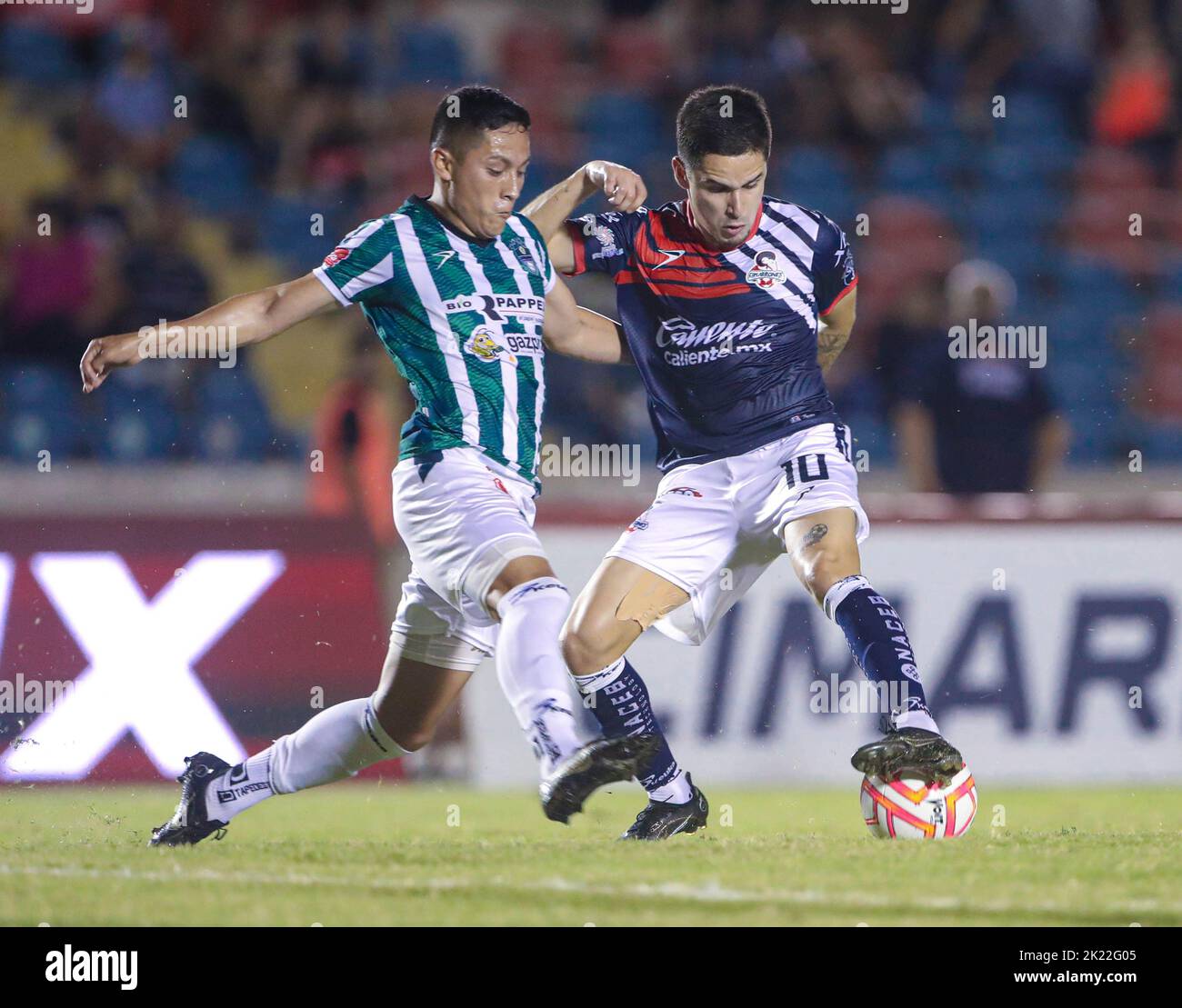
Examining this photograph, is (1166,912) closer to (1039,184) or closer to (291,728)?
(291,728)

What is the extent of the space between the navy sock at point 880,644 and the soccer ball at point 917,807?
241 mm

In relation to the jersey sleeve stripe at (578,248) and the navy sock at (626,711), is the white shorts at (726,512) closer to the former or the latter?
the navy sock at (626,711)

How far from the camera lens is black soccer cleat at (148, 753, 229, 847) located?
224 inches

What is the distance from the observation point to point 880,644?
211 inches

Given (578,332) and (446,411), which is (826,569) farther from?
(446,411)

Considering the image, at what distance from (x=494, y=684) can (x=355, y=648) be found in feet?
2.10

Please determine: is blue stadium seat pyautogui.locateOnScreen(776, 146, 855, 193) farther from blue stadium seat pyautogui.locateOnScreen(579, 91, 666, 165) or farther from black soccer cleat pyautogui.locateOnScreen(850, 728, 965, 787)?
black soccer cleat pyautogui.locateOnScreen(850, 728, 965, 787)

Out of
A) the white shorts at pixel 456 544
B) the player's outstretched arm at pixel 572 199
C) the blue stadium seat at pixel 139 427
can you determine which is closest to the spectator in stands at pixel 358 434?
the blue stadium seat at pixel 139 427

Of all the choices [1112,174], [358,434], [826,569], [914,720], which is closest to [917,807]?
[914,720]

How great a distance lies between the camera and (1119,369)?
1042 centimetres

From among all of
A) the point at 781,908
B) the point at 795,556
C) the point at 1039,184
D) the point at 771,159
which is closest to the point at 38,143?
the point at 771,159

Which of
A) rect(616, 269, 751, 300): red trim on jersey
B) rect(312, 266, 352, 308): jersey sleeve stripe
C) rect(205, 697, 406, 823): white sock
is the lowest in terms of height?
rect(205, 697, 406, 823): white sock

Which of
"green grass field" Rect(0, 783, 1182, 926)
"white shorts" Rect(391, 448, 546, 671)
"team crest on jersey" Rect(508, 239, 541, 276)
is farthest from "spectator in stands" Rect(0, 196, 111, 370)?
"white shorts" Rect(391, 448, 546, 671)

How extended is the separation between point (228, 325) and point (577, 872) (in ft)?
5.91
